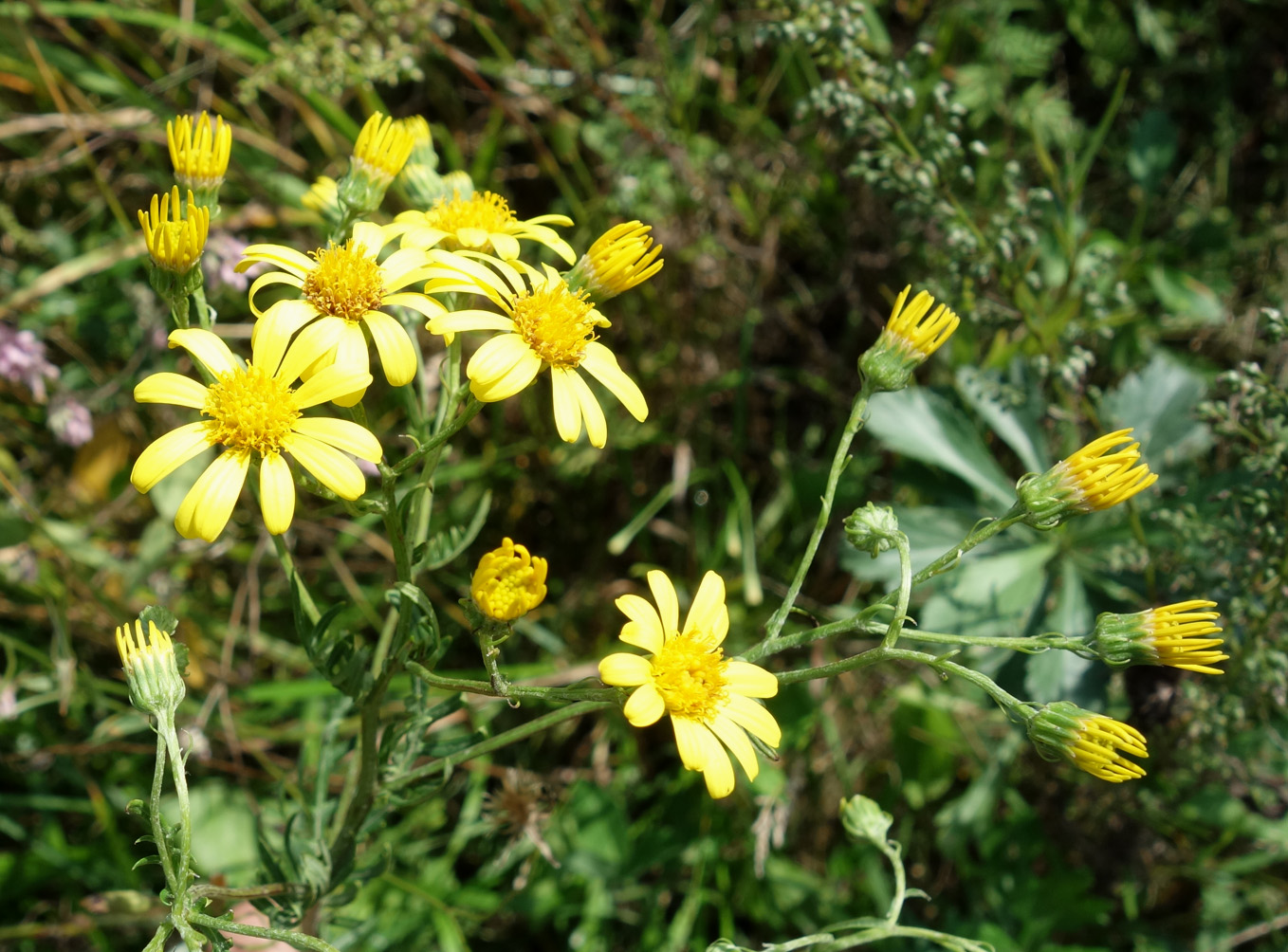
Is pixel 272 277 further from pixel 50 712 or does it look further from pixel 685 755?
pixel 50 712

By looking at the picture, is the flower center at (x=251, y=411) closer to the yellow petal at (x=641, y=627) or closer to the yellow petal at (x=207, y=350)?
the yellow petal at (x=207, y=350)

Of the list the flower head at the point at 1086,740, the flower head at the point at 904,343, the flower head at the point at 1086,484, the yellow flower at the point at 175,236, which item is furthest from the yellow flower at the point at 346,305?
the flower head at the point at 1086,740

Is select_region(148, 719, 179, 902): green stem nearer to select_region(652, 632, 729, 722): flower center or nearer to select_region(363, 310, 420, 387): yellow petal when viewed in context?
select_region(363, 310, 420, 387): yellow petal

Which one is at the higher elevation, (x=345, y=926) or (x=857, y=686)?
(x=345, y=926)

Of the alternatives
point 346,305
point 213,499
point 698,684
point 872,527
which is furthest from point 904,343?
point 213,499

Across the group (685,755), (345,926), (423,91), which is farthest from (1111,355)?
(345,926)

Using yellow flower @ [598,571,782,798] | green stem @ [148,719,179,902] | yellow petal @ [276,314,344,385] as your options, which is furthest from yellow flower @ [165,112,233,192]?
yellow flower @ [598,571,782,798]
